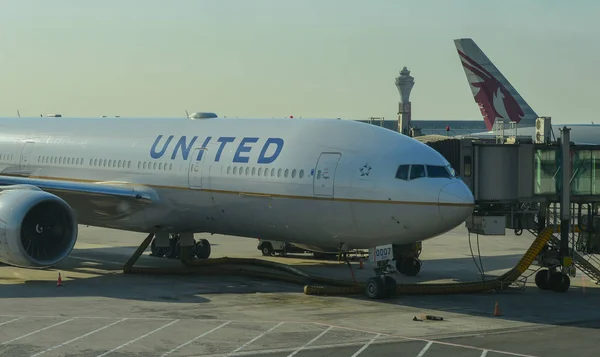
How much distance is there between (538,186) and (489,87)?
36083 mm

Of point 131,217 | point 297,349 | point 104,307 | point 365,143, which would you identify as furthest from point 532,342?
point 131,217

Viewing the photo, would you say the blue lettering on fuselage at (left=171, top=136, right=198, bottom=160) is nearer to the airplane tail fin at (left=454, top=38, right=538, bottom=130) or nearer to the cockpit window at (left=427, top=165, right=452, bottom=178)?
the cockpit window at (left=427, top=165, right=452, bottom=178)

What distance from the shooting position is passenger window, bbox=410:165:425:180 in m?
25.3

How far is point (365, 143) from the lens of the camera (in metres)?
26.6

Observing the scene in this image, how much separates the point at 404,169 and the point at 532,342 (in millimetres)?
6673

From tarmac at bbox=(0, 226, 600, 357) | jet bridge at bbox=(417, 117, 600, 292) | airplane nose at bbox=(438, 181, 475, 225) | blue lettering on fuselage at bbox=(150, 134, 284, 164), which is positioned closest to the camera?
tarmac at bbox=(0, 226, 600, 357)

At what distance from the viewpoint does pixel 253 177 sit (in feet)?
93.5

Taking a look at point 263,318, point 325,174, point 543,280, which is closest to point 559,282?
point 543,280

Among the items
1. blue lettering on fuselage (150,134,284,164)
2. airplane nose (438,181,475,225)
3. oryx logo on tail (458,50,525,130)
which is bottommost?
airplane nose (438,181,475,225)

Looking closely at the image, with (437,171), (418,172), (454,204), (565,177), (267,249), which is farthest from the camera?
(267,249)

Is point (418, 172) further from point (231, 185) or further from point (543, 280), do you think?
point (543, 280)

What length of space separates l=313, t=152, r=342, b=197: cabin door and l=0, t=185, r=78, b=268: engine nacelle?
303 inches

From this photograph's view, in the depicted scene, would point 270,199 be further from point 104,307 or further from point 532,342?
point 532,342

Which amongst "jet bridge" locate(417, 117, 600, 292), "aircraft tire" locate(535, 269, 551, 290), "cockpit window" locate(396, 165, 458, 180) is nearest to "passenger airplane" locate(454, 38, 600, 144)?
"jet bridge" locate(417, 117, 600, 292)
